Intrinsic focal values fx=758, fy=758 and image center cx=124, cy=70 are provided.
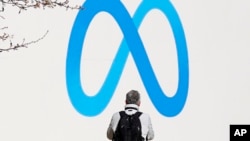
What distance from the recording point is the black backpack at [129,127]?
562 cm

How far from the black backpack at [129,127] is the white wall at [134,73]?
9.10 ft

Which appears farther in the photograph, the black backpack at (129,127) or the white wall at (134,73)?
the white wall at (134,73)

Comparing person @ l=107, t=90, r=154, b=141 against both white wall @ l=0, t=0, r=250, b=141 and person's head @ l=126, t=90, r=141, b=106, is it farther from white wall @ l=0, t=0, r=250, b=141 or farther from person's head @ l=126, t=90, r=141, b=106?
white wall @ l=0, t=0, r=250, b=141

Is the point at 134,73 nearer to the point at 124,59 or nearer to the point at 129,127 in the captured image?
the point at 124,59

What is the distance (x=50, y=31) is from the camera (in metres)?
8.32

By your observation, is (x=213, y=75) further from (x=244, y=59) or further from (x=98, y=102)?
(x=98, y=102)

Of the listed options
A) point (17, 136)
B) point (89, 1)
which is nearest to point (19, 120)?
point (17, 136)

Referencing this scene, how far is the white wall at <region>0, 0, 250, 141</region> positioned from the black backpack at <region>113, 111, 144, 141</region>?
2774 mm

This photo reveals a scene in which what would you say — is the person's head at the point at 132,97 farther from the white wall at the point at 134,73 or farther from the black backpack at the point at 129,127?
the white wall at the point at 134,73

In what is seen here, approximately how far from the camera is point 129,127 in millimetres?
5613

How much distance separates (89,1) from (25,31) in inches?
38.5

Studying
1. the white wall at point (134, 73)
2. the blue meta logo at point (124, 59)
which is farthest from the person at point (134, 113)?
the blue meta logo at point (124, 59)

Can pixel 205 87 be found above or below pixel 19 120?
above

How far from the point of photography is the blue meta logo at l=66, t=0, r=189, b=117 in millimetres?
8703
